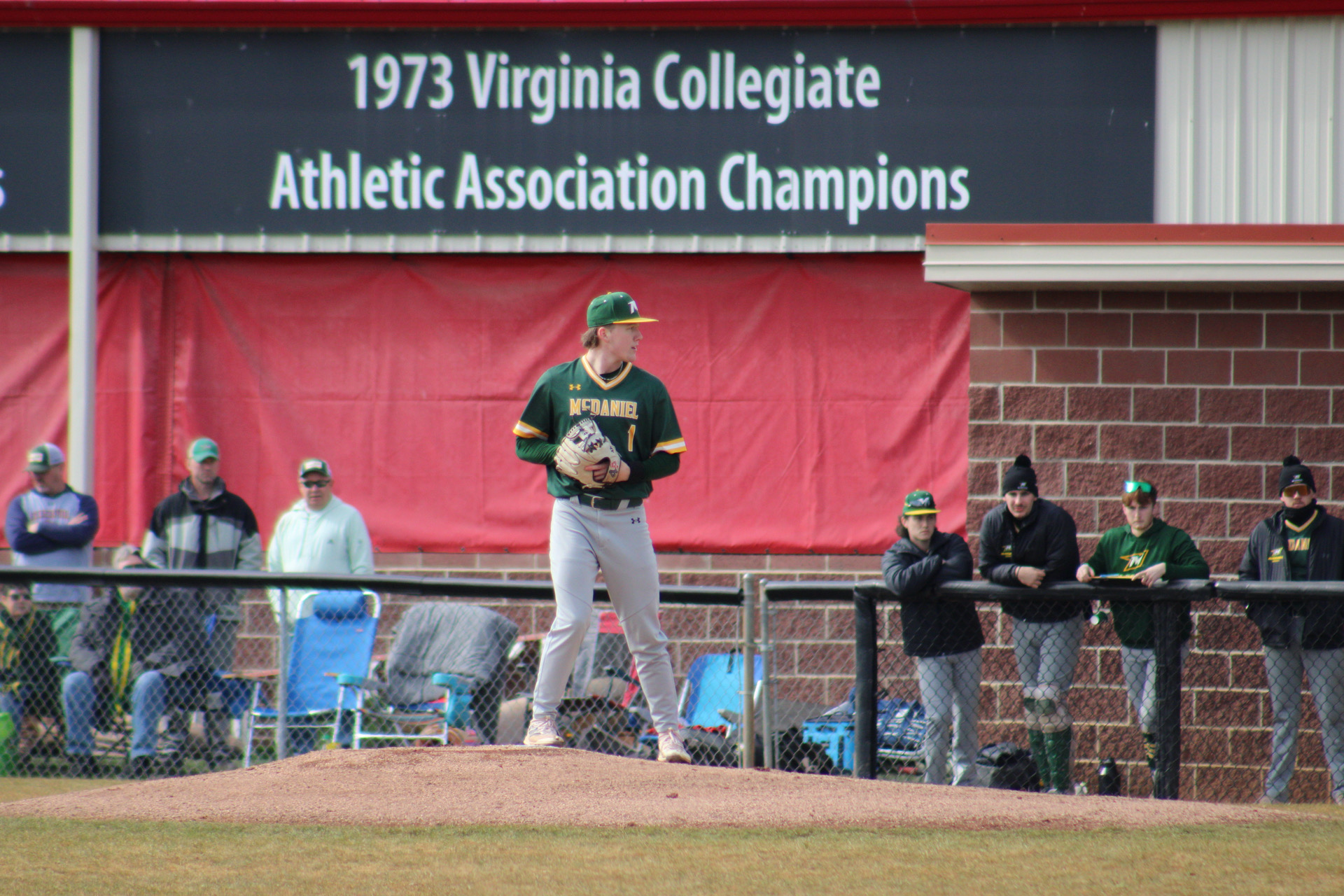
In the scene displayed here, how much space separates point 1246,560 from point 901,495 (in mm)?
2647

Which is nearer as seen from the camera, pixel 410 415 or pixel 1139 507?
pixel 1139 507

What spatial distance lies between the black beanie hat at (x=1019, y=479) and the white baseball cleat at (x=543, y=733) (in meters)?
2.54

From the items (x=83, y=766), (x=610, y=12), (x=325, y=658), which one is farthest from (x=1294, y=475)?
(x=83, y=766)

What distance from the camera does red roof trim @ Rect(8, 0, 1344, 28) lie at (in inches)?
370

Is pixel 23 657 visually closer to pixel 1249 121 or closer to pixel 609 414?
pixel 609 414

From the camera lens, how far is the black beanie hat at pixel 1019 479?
23.6ft

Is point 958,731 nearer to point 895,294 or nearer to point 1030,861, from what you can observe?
point 1030,861

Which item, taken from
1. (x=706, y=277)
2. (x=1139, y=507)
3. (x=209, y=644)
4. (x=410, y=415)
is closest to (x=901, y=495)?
(x=706, y=277)

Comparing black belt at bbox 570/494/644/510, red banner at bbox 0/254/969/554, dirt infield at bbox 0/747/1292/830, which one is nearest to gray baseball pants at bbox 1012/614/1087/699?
dirt infield at bbox 0/747/1292/830

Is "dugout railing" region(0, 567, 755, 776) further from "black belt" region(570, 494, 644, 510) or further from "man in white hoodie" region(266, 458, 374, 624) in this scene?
"black belt" region(570, 494, 644, 510)

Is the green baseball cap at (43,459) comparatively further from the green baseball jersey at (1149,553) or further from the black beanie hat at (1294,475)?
the black beanie hat at (1294,475)

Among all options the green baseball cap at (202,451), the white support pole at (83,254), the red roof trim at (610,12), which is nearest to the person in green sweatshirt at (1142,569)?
the red roof trim at (610,12)

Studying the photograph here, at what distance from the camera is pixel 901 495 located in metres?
9.62

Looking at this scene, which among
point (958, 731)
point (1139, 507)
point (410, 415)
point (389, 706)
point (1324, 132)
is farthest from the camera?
point (410, 415)
